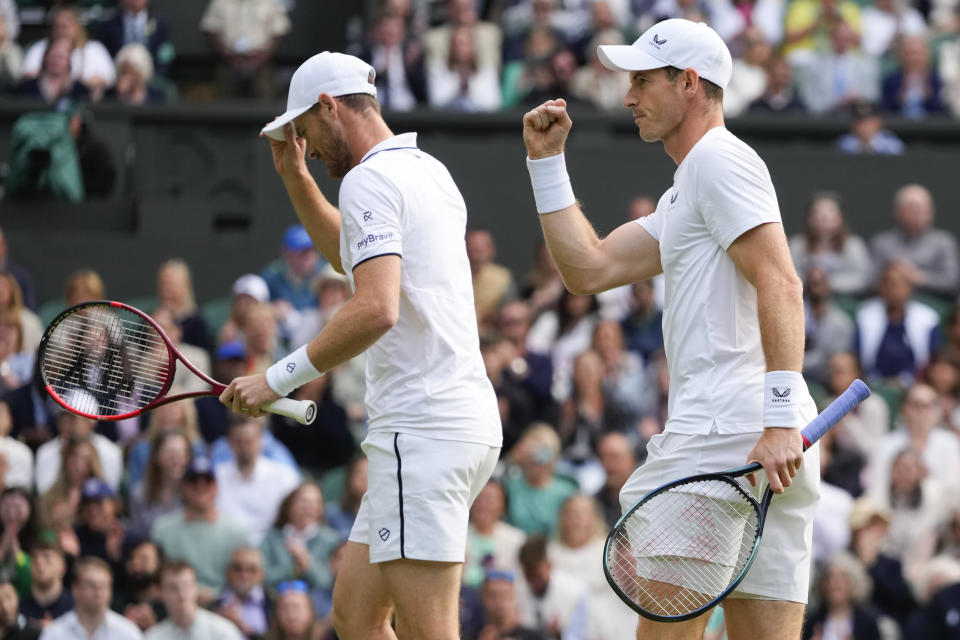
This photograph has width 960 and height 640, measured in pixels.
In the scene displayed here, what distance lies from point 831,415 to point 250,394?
1.64 metres

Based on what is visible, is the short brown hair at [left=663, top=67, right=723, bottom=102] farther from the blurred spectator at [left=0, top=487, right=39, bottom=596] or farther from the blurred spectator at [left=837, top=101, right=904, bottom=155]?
the blurred spectator at [left=837, top=101, right=904, bottom=155]

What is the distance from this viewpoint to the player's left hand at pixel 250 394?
490 cm

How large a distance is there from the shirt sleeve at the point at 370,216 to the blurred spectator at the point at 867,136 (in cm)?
829

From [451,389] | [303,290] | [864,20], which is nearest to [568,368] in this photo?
[303,290]

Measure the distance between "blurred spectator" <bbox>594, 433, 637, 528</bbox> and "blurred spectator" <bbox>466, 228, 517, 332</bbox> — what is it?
4.73 ft

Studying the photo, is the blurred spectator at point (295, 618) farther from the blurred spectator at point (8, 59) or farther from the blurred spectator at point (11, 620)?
the blurred spectator at point (8, 59)

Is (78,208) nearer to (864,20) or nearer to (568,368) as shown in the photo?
(568,368)

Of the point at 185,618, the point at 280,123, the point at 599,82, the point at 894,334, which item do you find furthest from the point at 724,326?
the point at 599,82

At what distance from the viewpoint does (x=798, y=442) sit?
452 cm

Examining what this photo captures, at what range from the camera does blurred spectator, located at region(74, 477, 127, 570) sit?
353 inches

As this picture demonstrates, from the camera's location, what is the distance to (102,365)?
5684mm

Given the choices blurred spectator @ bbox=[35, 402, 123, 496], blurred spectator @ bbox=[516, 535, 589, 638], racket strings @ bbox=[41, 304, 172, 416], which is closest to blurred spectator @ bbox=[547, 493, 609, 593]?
blurred spectator @ bbox=[516, 535, 589, 638]

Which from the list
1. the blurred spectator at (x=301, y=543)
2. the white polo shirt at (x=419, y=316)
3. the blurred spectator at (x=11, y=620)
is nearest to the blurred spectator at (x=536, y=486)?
the blurred spectator at (x=301, y=543)

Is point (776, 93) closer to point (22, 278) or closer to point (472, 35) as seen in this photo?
point (472, 35)
